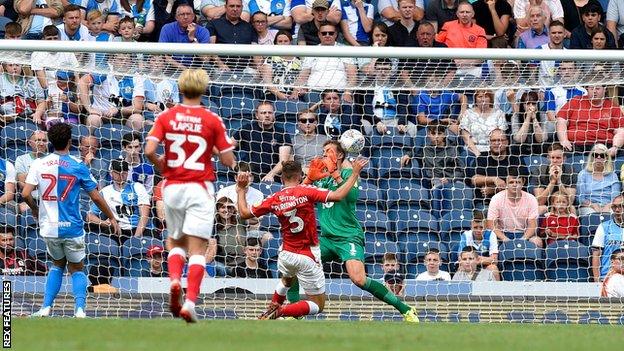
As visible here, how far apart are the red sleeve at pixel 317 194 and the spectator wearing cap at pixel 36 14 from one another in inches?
251

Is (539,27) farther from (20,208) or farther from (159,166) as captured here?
(159,166)

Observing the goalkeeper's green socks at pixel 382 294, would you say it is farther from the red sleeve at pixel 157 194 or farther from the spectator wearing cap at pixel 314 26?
the spectator wearing cap at pixel 314 26

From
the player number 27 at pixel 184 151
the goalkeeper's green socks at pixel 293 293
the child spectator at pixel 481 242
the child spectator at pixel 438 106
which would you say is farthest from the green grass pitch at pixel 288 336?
the child spectator at pixel 438 106

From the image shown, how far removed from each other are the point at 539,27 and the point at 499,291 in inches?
207

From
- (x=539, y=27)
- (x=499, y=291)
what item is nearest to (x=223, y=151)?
(x=499, y=291)

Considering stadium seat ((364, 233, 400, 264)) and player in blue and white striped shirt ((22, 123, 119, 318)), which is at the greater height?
player in blue and white striped shirt ((22, 123, 119, 318))

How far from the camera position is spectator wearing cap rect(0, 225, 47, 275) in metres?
16.1

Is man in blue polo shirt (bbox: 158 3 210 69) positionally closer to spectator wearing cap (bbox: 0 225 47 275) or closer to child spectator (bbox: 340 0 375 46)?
child spectator (bbox: 340 0 375 46)

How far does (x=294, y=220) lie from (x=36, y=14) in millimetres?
6615

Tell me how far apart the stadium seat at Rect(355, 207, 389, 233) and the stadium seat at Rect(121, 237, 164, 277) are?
8.60 feet

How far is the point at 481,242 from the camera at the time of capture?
54.6 ft

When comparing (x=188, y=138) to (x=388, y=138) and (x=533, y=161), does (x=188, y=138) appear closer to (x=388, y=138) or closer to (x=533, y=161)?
(x=388, y=138)

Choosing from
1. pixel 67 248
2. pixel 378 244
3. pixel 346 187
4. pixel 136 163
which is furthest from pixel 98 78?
pixel 346 187

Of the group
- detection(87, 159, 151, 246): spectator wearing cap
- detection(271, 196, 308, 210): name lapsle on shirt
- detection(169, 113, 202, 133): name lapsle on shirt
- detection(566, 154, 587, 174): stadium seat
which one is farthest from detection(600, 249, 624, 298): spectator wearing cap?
detection(169, 113, 202, 133): name lapsle on shirt
